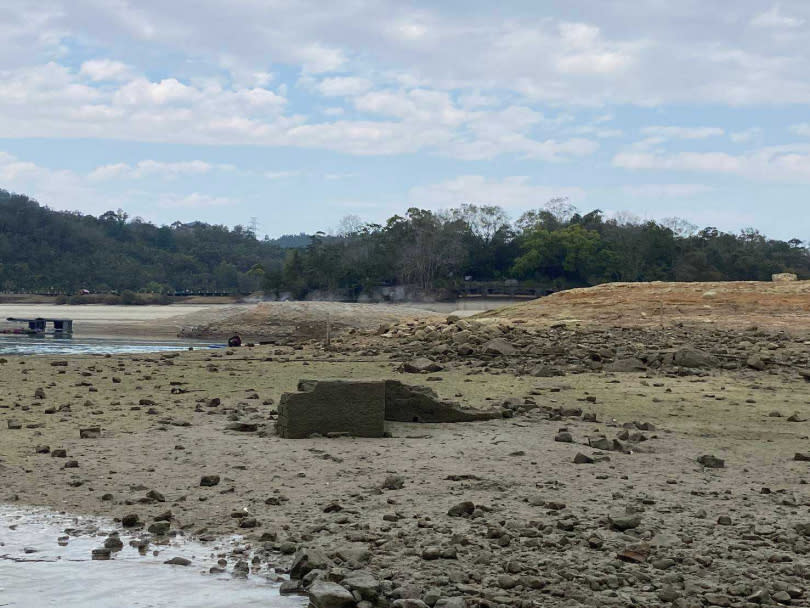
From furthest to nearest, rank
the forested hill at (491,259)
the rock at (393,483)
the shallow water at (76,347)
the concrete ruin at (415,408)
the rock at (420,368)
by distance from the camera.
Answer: the forested hill at (491,259) < the shallow water at (76,347) < the rock at (420,368) < the concrete ruin at (415,408) < the rock at (393,483)

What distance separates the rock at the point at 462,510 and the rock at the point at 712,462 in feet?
8.45

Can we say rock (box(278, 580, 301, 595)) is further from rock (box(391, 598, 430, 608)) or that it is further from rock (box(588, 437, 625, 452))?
rock (box(588, 437, 625, 452))

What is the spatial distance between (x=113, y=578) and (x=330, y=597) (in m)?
1.40

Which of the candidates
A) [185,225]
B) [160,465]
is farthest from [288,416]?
[185,225]

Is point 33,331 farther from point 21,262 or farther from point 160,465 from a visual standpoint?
point 21,262

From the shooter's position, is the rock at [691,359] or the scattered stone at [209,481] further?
the rock at [691,359]

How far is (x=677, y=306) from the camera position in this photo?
2758cm

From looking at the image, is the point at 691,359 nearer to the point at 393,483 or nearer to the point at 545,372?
the point at 545,372

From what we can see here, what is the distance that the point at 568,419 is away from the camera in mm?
10078

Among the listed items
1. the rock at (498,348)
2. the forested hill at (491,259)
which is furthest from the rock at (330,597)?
the forested hill at (491,259)

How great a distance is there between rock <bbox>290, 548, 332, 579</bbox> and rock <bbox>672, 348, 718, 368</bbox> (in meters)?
11.9

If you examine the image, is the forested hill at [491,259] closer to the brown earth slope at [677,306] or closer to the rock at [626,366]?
the brown earth slope at [677,306]

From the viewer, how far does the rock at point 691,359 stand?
15.9m

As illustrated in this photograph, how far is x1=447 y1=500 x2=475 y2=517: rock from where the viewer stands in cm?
606
